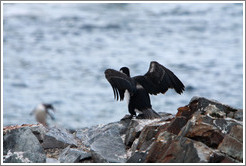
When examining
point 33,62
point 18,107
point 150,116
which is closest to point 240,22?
point 33,62

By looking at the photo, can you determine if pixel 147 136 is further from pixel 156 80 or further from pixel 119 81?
pixel 156 80

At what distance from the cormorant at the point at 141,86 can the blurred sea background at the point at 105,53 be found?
8806mm

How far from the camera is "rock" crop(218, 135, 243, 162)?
6440mm

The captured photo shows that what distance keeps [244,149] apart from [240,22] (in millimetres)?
29411

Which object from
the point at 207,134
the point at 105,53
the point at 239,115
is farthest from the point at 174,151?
the point at 105,53

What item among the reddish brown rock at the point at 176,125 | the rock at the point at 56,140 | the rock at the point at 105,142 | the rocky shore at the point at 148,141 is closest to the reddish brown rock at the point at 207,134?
the rocky shore at the point at 148,141

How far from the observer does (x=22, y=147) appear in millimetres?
7422

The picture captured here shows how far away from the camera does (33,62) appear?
2881 centimetres

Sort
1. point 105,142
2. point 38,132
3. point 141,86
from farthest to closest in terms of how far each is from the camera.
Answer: point 141,86 < point 38,132 < point 105,142

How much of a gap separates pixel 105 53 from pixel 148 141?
21572 millimetres

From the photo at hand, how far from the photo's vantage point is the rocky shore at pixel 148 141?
254 inches

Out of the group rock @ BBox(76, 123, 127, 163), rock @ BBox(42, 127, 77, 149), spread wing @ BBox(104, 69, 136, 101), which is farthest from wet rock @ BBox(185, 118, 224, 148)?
spread wing @ BBox(104, 69, 136, 101)

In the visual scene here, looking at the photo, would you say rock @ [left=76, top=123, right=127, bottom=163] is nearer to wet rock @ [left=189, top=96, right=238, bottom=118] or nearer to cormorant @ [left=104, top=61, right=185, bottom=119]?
cormorant @ [left=104, top=61, right=185, bottom=119]

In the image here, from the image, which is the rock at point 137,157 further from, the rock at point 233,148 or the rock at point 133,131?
the rock at point 233,148
